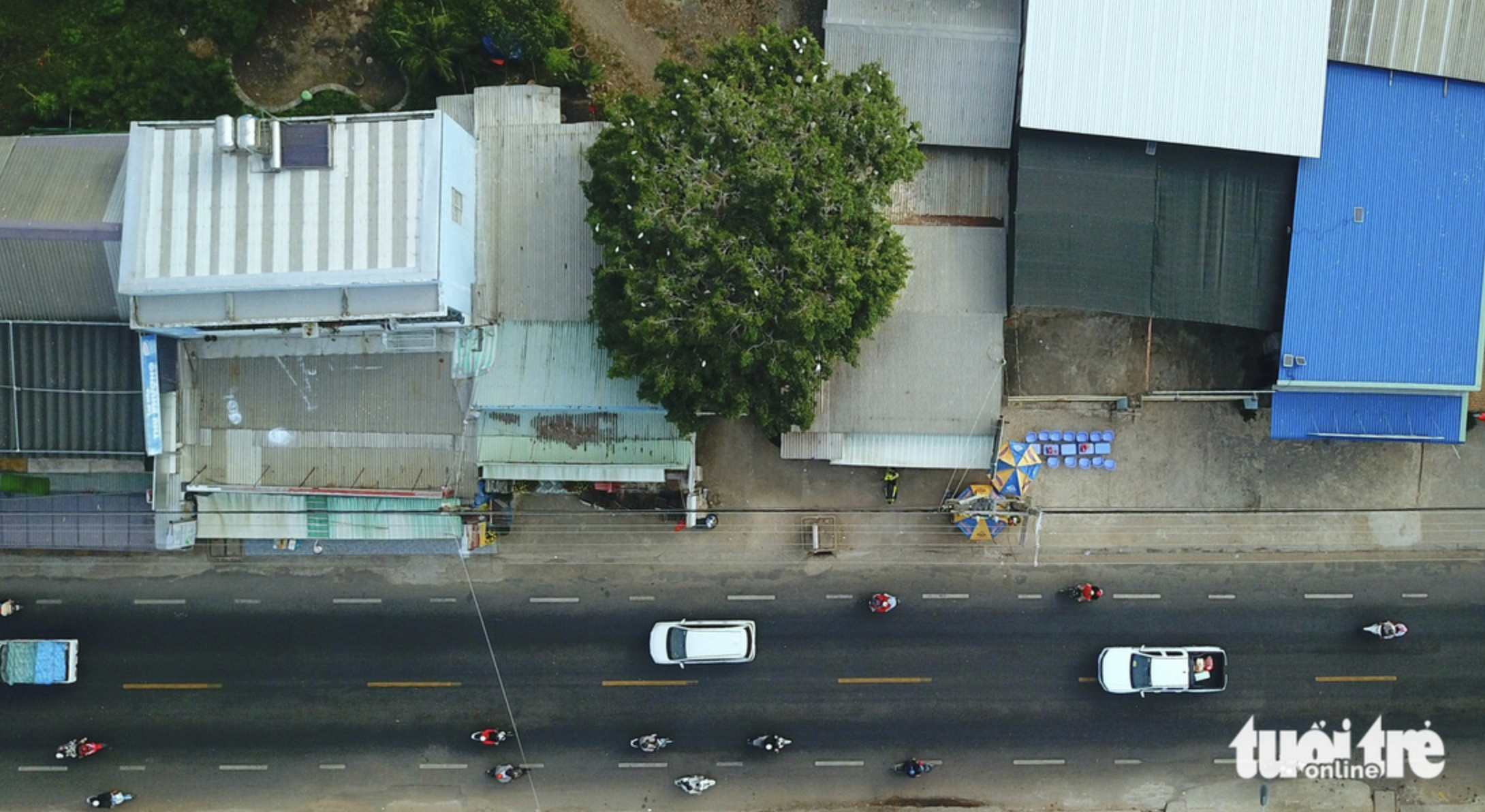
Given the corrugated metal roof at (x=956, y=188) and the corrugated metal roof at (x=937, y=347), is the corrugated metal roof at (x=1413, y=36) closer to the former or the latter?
the corrugated metal roof at (x=956, y=188)

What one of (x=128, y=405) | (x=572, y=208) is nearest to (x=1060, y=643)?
(x=572, y=208)

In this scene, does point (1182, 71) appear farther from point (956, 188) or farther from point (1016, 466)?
point (1016, 466)

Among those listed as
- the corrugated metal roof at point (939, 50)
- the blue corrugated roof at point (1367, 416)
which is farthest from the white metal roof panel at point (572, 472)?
the blue corrugated roof at point (1367, 416)

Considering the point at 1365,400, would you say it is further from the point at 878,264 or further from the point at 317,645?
the point at 317,645

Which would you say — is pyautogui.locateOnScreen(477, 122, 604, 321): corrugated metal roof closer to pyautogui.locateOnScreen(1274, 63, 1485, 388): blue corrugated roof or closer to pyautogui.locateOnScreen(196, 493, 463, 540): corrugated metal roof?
pyautogui.locateOnScreen(196, 493, 463, 540): corrugated metal roof

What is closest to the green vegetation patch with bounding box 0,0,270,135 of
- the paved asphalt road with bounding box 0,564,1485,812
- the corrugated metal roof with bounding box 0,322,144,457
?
the corrugated metal roof with bounding box 0,322,144,457

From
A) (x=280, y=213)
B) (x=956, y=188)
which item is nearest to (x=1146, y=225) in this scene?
(x=956, y=188)

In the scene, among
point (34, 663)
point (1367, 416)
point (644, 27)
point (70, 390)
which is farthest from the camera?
point (644, 27)
